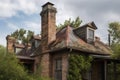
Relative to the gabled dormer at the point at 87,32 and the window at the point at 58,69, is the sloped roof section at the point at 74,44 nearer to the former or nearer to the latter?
the gabled dormer at the point at 87,32

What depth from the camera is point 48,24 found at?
22688 millimetres

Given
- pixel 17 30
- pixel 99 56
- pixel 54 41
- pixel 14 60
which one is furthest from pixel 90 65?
pixel 17 30

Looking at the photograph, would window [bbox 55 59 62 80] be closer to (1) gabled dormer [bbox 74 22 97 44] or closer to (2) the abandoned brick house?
(2) the abandoned brick house

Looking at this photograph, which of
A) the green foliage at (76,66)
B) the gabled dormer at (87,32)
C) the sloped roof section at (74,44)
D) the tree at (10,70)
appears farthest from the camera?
the gabled dormer at (87,32)

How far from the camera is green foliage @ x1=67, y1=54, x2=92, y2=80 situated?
63.9 feet

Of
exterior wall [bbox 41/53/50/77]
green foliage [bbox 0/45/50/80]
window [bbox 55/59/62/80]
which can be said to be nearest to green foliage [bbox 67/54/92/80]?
window [bbox 55/59/62/80]

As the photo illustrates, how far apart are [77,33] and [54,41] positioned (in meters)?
2.81

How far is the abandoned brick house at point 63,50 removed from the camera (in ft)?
66.7

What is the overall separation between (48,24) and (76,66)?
17.1ft

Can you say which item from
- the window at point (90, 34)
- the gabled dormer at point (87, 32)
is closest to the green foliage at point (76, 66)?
the gabled dormer at point (87, 32)

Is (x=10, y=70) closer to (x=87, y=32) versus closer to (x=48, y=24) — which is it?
(x=48, y=24)

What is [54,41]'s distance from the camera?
22.6 m

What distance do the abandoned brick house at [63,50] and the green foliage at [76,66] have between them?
0.36 m

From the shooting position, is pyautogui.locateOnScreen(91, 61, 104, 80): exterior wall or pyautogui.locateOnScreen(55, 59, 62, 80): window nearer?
pyautogui.locateOnScreen(55, 59, 62, 80): window
